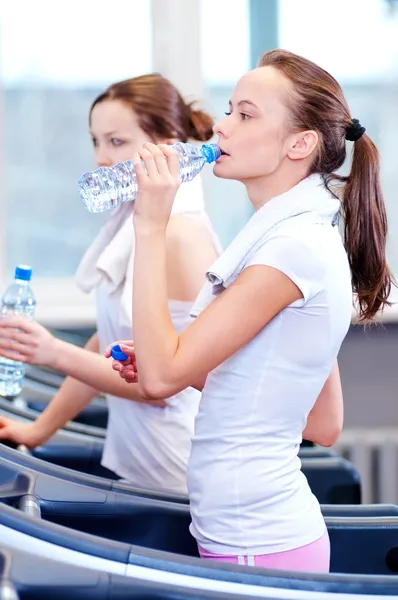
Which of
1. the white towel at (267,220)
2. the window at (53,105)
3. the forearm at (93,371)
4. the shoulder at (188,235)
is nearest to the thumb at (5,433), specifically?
the forearm at (93,371)

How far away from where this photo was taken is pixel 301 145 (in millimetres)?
1292

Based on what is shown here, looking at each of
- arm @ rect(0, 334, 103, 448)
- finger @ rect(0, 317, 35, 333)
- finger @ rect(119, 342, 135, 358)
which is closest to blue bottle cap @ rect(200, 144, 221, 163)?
finger @ rect(119, 342, 135, 358)

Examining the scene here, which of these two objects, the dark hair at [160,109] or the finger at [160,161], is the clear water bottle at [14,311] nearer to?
the dark hair at [160,109]

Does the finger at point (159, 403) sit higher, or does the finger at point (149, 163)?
the finger at point (149, 163)

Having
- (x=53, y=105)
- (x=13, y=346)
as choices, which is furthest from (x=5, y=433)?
(x=53, y=105)

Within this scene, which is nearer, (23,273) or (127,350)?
(127,350)

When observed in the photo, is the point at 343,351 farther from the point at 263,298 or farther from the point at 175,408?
the point at 263,298

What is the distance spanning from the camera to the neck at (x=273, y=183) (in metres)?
1.30

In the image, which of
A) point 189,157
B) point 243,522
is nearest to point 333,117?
point 189,157

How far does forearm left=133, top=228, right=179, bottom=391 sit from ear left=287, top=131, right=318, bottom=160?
218mm

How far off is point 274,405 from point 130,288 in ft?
1.89

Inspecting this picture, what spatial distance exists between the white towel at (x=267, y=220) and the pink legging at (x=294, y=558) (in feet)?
1.05

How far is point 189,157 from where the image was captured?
4.40ft

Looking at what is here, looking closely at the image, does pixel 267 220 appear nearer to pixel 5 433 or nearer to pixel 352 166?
pixel 352 166
